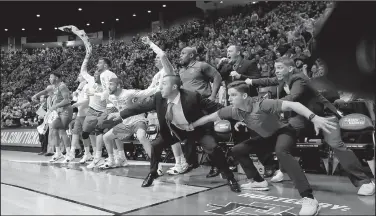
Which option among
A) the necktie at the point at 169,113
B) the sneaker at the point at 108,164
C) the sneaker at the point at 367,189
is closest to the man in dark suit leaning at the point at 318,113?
the sneaker at the point at 367,189

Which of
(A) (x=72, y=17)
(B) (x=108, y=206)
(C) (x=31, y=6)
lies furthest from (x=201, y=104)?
(A) (x=72, y=17)

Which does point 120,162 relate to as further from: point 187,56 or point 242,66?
point 242,66

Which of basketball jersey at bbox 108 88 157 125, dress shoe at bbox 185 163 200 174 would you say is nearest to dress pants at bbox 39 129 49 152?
basketball jersey at bbox 108 88 157 125

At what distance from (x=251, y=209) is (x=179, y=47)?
8401mm

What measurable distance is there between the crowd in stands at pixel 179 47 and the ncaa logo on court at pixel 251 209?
3.97 meters

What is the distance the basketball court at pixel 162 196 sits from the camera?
8.57ft

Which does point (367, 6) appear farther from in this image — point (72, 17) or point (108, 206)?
point (72, 17)

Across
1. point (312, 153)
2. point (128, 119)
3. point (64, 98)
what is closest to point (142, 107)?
point (128, 119)

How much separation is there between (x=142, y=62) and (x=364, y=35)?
28.9 ft

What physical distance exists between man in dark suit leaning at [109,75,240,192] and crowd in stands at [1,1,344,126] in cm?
328

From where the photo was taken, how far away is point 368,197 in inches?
117

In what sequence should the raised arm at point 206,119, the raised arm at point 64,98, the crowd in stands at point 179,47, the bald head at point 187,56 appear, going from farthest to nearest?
1. the crowd in stands at point 179,47
2. the raised arm at point 64,98
3. the bald head at point 187,56
4. the raised arm at point 206,119

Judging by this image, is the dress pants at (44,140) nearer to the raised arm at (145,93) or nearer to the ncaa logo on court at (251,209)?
the raised arm at (145,93)

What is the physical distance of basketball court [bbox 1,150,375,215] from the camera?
2611 millimetres
